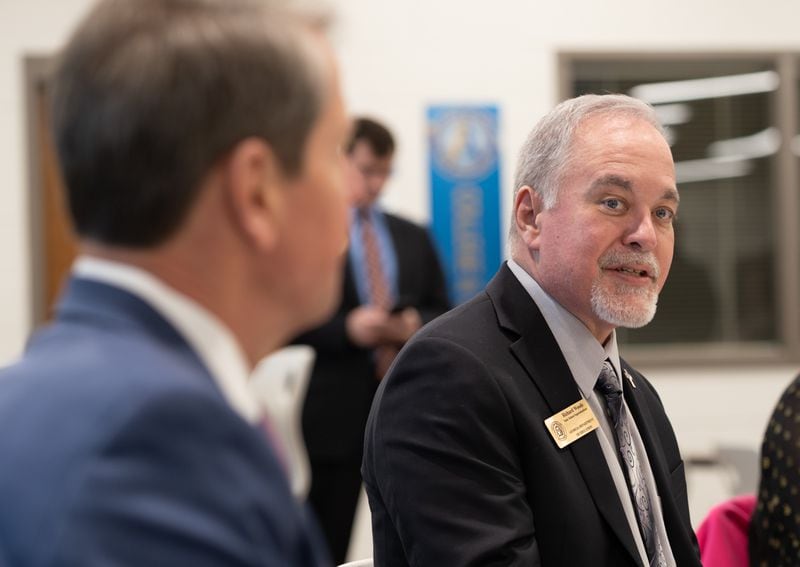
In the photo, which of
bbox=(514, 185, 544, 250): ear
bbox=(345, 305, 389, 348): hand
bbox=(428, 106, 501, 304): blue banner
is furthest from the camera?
bbox=(428, 106, 501, 304): blue banner

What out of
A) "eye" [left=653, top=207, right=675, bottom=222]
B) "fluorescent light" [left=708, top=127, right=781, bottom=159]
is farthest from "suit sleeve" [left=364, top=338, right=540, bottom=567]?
"fluorescent light" [left=708, top=127, right=781, bottom=159]

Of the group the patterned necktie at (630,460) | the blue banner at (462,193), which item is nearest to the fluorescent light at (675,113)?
the blue banner at (462,193)

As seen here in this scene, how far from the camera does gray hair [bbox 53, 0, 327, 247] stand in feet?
2.33

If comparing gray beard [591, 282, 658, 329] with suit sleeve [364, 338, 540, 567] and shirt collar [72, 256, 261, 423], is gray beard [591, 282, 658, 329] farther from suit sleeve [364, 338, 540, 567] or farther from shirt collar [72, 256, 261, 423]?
shirt collar [72, 256, 261, 423]

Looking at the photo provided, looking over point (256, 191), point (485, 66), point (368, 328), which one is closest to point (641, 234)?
point (256, 191)

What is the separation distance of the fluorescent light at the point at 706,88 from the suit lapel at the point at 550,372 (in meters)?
3.88

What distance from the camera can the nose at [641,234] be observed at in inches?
68.1

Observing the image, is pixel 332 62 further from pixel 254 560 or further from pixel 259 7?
pixel 254 560

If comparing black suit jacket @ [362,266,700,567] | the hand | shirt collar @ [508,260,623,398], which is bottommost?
the hand

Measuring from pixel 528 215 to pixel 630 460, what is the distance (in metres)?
0.46

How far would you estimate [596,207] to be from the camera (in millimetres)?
1722

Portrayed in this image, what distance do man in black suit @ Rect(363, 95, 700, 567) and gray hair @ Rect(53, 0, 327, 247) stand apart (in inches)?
31.7

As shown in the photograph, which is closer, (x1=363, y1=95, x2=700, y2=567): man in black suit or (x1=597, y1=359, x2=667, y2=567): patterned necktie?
(x1=363, y1=95, x2=700, y2=567): man in black suit

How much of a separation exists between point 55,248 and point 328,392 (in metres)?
2.18
